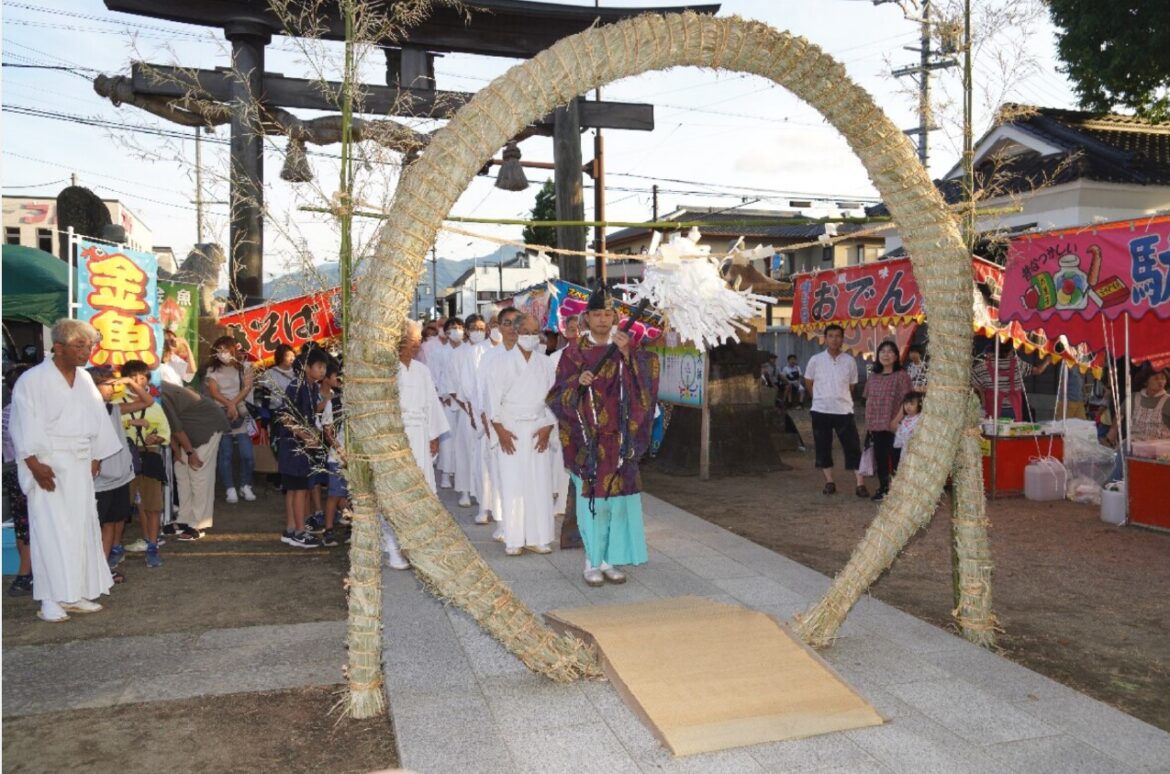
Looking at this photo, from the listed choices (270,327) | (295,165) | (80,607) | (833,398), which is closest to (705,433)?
(833,398)

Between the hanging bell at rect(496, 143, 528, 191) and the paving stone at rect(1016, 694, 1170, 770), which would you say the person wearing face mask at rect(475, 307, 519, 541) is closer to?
the paving stone at rect(1016, 694, 1170, 770)

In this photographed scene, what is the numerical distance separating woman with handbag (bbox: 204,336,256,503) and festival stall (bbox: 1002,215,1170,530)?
7.39 meters

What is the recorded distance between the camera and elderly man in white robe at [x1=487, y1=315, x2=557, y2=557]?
6332mm

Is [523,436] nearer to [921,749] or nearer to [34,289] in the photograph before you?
[921,749]

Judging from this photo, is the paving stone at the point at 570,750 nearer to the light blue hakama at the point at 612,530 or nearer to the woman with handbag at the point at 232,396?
the light blue hakama at the point at 612,530

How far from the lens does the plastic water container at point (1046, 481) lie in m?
8.97

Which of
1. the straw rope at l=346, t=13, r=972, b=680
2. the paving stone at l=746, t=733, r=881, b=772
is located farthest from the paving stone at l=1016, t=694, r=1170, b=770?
the straw rope at l=346, t=13, r=972, b=680

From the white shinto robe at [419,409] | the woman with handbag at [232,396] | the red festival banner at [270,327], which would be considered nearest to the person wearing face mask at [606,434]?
the white shinto robe at [419,409]

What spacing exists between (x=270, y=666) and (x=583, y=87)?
3.22m

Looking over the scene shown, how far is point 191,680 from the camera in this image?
4.18 metres

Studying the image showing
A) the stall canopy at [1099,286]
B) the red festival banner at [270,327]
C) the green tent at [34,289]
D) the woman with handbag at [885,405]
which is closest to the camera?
the stall canopy at [1099,286]

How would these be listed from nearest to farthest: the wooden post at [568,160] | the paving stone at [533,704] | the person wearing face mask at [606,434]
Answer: the paving stone at [533,704] < the person wearing face mask at [606,434] < the wooden post at [568,160]

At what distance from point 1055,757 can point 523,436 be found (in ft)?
13.5

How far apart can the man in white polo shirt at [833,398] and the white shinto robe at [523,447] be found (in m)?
4.12
